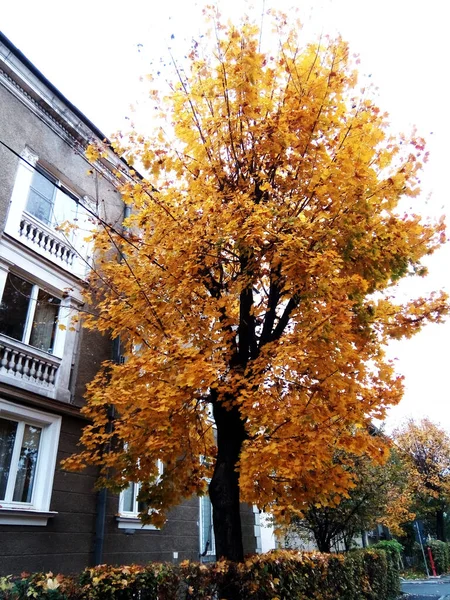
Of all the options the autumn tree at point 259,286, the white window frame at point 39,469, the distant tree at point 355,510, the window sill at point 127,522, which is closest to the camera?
the autumn tree at point 259,286

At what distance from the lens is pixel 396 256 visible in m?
6.58

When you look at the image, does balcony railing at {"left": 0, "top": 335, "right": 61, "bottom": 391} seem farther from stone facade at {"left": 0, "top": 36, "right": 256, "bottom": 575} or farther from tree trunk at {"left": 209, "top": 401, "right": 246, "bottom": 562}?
tree trunk at {"left": 209, "top": 401, "right": 246, "bottom": 562}

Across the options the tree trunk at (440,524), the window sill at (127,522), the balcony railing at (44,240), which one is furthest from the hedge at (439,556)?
the balcony railing at (44,240)

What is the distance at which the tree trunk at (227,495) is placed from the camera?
605 centimetres

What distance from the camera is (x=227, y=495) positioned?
615 centimetres

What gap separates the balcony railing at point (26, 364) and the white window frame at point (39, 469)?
51cm

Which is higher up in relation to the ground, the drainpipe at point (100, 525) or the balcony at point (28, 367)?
the balcony at point (28, 367)

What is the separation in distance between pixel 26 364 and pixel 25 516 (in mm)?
2548

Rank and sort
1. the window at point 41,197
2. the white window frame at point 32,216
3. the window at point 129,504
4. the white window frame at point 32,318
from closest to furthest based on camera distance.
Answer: the white window frame at point 32,318 → the white window frame at point 32,216 → the window at point 129,504 → the window at point 41,197

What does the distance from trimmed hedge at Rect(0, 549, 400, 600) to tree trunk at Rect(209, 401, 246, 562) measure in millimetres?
281

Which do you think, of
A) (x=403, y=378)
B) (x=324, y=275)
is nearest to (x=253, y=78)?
(x=324, y=275)

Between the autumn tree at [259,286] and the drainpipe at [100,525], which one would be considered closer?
the autumn tree at [259,286]

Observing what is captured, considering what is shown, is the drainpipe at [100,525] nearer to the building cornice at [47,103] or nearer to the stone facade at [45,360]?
the stone facade at [45,360]

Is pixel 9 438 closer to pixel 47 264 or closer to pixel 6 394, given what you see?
pixel 6 394
